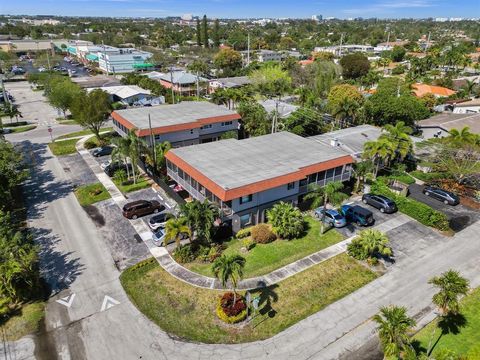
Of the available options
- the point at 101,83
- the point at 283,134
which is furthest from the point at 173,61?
the point at 283,134

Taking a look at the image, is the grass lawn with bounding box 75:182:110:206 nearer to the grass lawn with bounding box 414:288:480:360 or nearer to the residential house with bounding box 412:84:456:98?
the grass lawn with bounding box 414:288:480:360

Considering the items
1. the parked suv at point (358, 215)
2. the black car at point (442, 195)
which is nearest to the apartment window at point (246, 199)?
the parked suv at point (358, 215)

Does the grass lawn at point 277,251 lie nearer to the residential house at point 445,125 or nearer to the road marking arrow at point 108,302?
the road marking arrow at point 108,302

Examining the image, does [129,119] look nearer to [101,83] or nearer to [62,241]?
[62,241]

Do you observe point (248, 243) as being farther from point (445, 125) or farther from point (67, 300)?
point (445, 125)

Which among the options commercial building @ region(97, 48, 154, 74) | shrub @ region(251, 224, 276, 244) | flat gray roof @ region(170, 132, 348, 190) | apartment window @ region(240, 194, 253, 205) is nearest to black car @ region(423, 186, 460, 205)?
flat gray roof @ region(170, 132, 348, 190)
